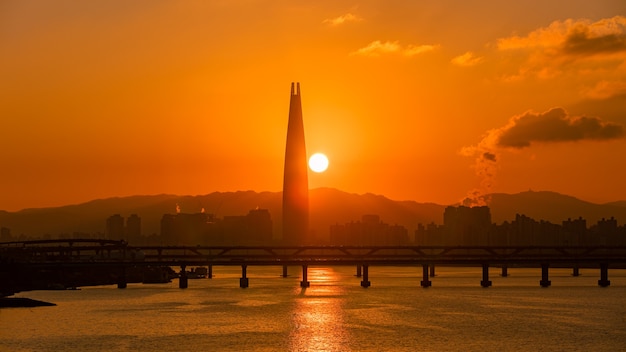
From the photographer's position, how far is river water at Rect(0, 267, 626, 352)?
92500 mm

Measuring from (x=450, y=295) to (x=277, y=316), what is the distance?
58.7 metres

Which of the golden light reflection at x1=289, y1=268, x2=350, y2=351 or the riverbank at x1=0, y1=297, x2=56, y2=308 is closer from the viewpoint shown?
the golden light reflection at x1=289, y1=268, x2=350, y2=351

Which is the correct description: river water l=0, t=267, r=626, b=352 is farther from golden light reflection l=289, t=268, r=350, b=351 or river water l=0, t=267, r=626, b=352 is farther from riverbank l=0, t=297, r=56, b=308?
riverbank l=0, t=297, r=56, b=308

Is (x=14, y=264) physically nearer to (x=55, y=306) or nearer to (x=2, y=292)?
(x=2, y=292)

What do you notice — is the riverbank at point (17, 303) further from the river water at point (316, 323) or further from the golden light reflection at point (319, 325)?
the golden light reflection at point (319, 325)

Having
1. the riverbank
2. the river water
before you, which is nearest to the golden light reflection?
the river water

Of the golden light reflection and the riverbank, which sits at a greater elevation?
the riverbank

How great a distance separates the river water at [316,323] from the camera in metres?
92.5

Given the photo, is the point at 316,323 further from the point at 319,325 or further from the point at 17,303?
the point at 17,303

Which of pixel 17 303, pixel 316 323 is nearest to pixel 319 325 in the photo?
pixel 316 323

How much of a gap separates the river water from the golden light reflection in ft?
0.39

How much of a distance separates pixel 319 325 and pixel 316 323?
2525 millimetres

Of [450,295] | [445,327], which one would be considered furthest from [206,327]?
[450,295]

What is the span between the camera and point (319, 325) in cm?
11150
